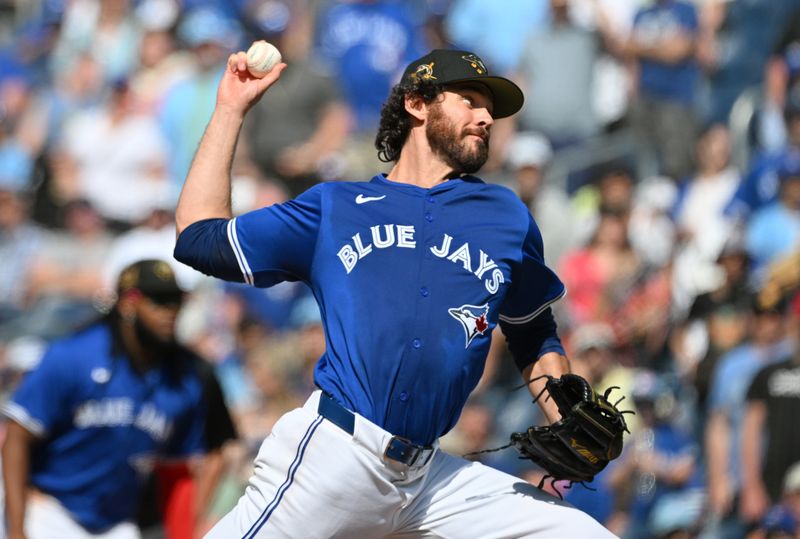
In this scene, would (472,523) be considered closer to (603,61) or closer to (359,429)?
(359,429)

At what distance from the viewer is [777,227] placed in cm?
992

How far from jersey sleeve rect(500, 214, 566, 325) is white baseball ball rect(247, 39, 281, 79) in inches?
39.7

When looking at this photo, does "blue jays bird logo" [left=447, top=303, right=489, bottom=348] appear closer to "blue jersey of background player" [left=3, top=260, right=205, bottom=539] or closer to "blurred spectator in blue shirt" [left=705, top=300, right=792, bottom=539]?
"blue jersey of background player" [left=3, top=260, right=205, bottom=539]

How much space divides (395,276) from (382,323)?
16 cm

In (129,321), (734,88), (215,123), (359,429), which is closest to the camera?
(359,429)

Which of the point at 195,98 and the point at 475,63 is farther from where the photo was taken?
the point at 195,98

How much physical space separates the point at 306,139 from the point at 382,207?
25.4 ft

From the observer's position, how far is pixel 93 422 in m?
6.03

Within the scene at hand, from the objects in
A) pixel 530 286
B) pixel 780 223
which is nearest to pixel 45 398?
pixel 530 286

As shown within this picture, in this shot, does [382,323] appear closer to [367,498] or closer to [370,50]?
[367,498]

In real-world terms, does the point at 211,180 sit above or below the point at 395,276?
above

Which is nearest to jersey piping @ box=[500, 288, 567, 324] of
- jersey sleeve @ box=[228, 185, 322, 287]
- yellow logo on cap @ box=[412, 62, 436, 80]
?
jersey sleeve @ box=[228, 185, 322, 287]

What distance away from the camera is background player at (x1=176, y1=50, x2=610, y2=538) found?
156 inches

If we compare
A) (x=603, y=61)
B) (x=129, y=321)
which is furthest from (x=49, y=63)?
(x=129, y=321)
